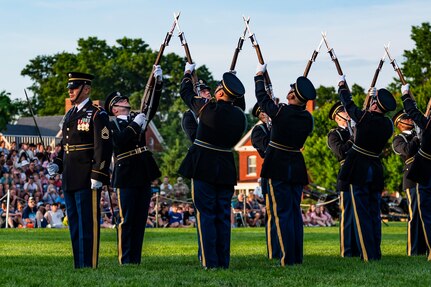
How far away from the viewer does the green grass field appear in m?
11.3

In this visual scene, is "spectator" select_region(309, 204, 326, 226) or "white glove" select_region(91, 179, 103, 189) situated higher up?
"white glove" select_region(91, 179, 103, 189)

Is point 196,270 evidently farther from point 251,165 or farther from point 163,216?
point 251,165

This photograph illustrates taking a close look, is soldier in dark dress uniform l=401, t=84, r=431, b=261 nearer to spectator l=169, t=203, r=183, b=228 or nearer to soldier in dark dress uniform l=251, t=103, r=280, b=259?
soldier in dark dress uniform l=251, t=103, r=280, b=259

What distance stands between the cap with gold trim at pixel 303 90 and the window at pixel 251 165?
69932 mm

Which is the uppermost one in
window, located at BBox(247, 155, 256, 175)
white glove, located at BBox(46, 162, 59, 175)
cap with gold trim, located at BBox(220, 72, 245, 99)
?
window, located at BBox(247, 155, 256, 175)

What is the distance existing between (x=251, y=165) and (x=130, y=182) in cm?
7074

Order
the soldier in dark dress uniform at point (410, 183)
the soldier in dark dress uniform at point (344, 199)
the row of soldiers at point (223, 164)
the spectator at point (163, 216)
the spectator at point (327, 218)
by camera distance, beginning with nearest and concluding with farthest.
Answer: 1. the row of soldiers at point (223, 164)
2. the soldier in dark dress uniform at point (344, 199)
3. the soldier in dark dress uniform at point (410, 183)
4. the spectator at point (163, 216)
5. the spectator at point (327, 218)

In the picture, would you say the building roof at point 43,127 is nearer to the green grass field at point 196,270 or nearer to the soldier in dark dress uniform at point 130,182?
the green grass field at point 196,270

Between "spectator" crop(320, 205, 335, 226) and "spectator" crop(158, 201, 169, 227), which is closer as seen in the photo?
"spectator" crop(158, 201, 169, 227)

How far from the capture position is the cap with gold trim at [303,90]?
13.8 metres

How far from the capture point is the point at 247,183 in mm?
83750

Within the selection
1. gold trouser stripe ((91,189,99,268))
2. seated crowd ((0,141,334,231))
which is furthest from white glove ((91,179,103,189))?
seated crowd ((0,141,334,231))

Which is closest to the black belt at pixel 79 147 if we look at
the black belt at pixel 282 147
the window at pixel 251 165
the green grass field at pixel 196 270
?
the green grass field at pixel 196 270

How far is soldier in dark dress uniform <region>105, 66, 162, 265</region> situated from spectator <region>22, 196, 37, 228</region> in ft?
51.6
